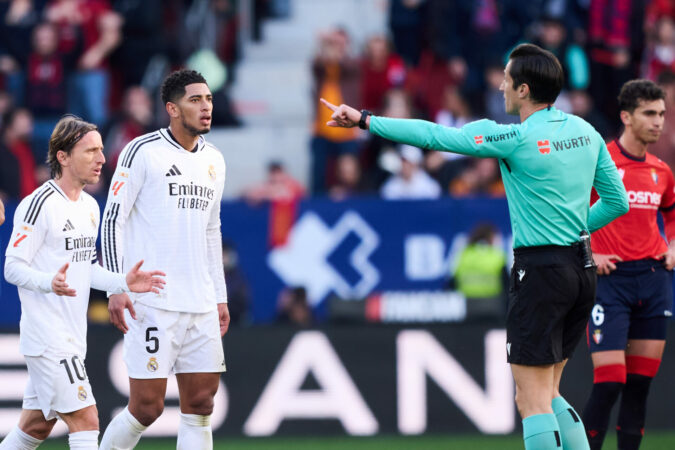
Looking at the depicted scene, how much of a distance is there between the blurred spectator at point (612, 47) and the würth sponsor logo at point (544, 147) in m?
8.51

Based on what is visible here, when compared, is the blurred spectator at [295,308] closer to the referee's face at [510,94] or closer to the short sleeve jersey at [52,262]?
the short sleeve jersey at [52,262]

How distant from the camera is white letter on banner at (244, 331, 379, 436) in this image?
33.3 feet

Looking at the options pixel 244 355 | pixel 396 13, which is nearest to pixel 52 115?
pixel 396 13

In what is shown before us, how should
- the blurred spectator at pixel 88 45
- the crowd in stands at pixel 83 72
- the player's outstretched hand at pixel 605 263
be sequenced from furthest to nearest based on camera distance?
the blurred spectator at pixel 88 45
the crowd in stands at pixel 83 72
the player's outstretched hand at pixel 605 263

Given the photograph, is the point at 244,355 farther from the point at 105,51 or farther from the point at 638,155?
the point at 105,51

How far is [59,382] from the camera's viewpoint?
6.61m

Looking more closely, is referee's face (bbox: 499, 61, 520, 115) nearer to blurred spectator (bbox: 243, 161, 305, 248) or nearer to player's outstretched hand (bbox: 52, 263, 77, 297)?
player's outstretched hand (bbox: 52, 263, 77, 297)

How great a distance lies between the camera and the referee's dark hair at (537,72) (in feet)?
20.7

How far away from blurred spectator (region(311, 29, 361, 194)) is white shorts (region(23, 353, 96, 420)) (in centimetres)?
768

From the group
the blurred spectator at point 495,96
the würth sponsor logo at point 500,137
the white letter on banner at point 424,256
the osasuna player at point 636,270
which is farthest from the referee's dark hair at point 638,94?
the blurred spectator at point 495,96

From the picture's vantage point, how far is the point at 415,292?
12609 millimetres

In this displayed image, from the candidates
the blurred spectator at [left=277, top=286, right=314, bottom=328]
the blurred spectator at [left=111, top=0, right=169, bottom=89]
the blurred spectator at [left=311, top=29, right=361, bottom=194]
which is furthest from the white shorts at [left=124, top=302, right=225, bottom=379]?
the blurred spectator at [left=111, top=0, right=169, bottom=89]

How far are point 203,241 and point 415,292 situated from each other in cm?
582

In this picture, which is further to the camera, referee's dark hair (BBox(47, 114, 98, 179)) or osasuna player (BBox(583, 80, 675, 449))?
osasuna player (BBox(583, 80, 675, 449))
